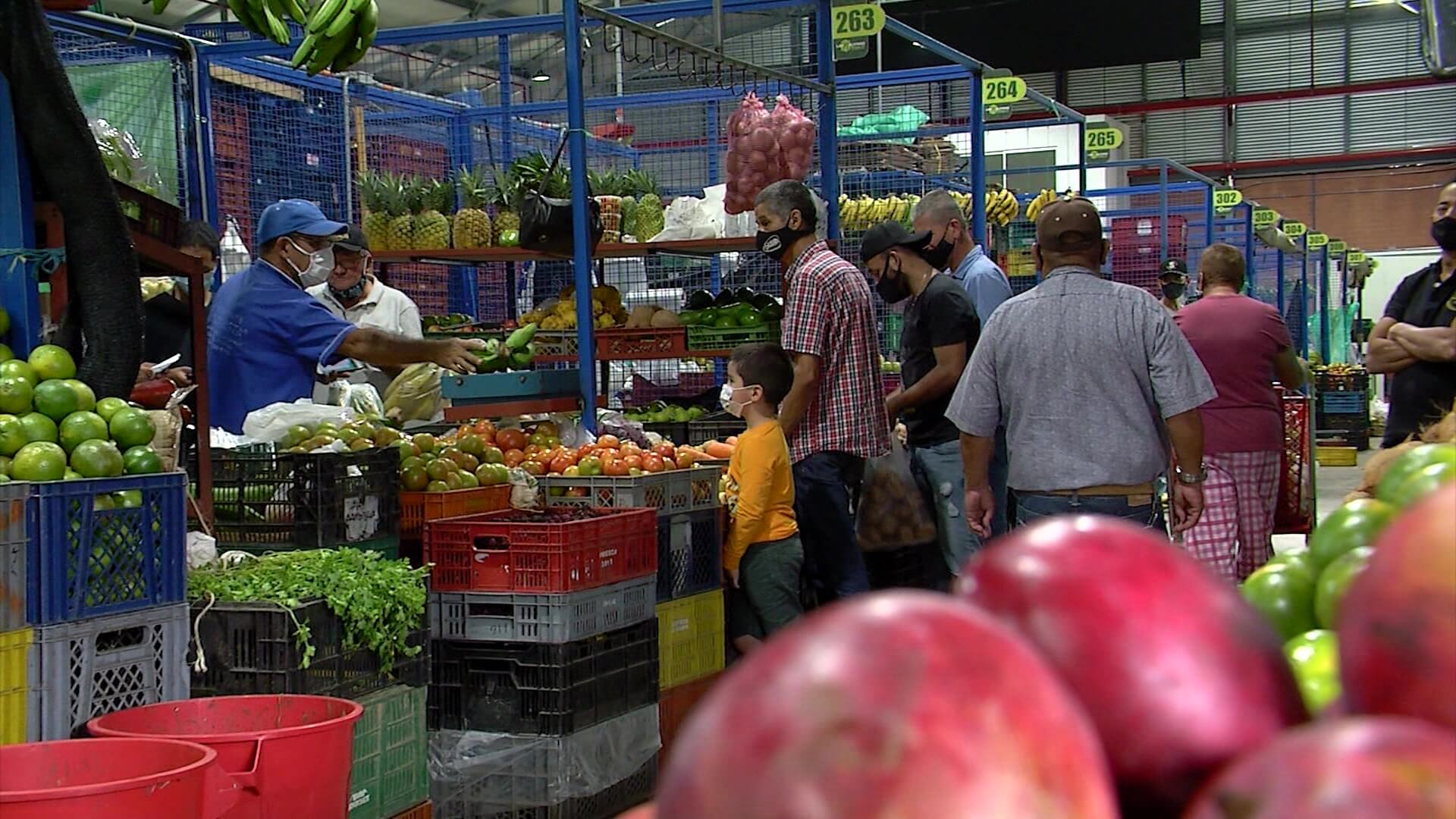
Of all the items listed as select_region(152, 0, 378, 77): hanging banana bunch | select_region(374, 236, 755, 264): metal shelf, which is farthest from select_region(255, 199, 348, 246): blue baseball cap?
select_region(374, 236, 755, 264): metal shelf

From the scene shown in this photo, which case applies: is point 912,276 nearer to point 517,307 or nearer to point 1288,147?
point 517,307

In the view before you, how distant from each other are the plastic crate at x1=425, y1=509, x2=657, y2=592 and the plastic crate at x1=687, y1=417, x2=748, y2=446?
2.69 meters

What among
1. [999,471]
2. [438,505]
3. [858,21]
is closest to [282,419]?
[438,505]

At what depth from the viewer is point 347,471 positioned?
4266 millimetres

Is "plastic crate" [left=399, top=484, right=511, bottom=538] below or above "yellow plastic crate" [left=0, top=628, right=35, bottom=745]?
above

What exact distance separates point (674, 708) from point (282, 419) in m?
1.53

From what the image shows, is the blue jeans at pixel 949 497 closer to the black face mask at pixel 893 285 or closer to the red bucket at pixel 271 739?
the black face mask at pixel 893 285

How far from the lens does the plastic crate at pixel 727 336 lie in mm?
6809

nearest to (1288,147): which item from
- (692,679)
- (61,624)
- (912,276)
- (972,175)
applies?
(972,175)

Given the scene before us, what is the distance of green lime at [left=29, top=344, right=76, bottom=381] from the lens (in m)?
3.21

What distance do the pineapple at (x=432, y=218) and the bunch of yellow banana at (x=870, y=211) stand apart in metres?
2.67

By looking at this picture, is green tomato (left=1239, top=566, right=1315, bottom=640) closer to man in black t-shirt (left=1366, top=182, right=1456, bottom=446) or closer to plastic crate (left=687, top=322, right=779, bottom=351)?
man in black t-shirt (left=1366, top=182, right=1456, bottom=446)

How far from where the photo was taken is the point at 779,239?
589 centimetres

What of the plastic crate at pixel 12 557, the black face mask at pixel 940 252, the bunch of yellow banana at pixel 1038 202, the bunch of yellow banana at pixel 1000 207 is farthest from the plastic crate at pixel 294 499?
the bunch of yellow banana at pixel 1038 202
